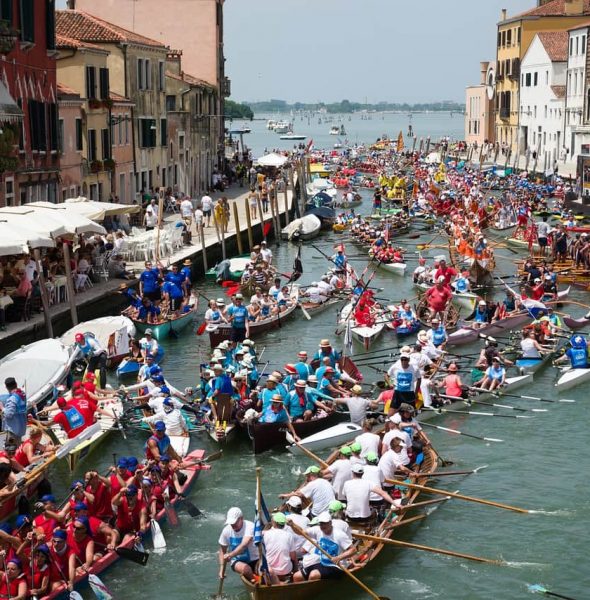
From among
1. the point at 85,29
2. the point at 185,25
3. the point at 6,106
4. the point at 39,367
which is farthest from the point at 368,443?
the point at 185,25

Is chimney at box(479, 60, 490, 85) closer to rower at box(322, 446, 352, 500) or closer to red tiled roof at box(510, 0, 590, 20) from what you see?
red tiled roof at box(510, 0, 590, 20)

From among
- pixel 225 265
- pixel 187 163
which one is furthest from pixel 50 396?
pixel 187 163

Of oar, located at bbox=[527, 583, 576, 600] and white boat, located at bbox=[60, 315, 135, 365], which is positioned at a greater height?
white boat, located at bbox=[60, 315, 135, 365]

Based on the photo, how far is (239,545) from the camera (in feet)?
49.7

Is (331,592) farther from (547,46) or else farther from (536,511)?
(547,46)

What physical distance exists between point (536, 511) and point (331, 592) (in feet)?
15.8

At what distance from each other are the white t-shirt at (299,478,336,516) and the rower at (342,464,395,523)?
31cm

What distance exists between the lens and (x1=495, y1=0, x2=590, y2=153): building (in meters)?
96.0

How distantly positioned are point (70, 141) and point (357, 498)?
2798 cm

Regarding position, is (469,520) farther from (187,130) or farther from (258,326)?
(187,130)

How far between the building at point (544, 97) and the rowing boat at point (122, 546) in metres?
66.1

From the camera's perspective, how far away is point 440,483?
20.0 metres

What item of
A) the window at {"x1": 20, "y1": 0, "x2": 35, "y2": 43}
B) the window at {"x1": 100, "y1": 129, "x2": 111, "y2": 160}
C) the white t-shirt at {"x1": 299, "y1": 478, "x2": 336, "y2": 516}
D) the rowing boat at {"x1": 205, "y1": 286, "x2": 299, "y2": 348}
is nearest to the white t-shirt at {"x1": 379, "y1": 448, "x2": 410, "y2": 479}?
the white t-shirt at {"x1": 299, "y1": 478, "x2": 336, "y2": 516}

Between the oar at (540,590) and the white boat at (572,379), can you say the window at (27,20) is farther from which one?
the oar at (540,590)
